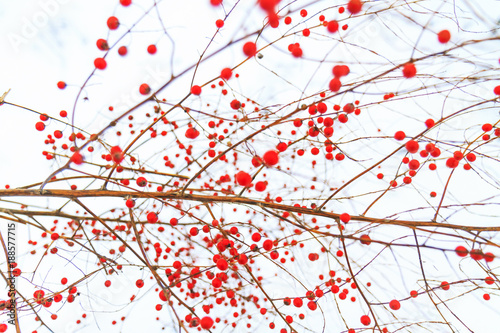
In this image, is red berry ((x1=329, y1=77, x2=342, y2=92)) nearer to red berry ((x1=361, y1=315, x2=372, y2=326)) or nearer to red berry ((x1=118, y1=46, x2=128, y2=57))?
red berry ((x1=118, y1=46, x2=128, y2=57))

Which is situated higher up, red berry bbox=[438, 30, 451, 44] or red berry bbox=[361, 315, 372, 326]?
red berry bbox=[438, 30, 451, 44]

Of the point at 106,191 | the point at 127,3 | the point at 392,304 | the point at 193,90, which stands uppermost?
the point at 127,3

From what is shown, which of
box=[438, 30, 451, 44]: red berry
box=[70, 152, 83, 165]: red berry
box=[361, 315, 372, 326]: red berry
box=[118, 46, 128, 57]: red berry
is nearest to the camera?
box=[438, 30, 451, 44]: red berry

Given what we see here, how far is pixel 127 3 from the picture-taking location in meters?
1.06

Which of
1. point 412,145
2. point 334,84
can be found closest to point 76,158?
point 334,84

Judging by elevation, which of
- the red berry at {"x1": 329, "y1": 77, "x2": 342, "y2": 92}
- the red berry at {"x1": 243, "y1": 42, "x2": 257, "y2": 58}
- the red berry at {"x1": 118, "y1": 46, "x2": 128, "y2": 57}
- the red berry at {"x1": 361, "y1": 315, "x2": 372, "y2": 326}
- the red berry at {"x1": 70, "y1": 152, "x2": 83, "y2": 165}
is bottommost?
the red berry at {"x1": 361, "y1": 315, "x2": 372, "y2": 326}

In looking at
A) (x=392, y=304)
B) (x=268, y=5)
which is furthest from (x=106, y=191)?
(x=392, y=304)

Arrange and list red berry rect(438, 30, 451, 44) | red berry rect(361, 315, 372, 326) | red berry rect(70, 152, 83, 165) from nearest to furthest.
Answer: red berry rect(438, 30, 451, 44) < red berry rect(70, 152, 83, 165) < red berry rect(361, 315, 372, 326)

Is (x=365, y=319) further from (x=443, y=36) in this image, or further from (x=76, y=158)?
(x=76, y=158)

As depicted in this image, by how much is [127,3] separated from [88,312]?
7.41ft

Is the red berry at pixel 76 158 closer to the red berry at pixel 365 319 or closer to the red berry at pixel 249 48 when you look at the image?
the red berry at pixel 249 48

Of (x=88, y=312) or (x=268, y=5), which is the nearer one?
(x=268, y=5)

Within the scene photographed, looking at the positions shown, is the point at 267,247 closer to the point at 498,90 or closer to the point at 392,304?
the point at 392,304

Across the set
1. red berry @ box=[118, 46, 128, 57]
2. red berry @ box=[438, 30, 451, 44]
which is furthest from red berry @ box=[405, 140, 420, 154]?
red berry @ box=[118, 46, 128, 57]
